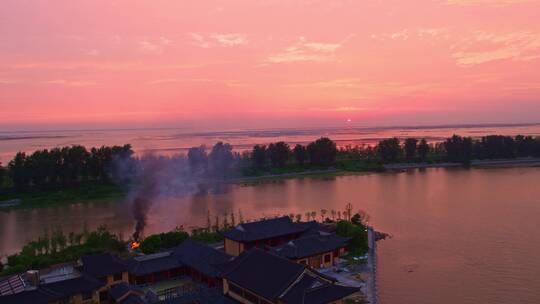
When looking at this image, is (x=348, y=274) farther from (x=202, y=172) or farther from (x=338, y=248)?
(x=202, y=172)

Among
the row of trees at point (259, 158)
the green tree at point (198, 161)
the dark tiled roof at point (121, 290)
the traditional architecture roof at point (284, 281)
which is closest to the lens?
the traditional architecture roof at point (284, 281)

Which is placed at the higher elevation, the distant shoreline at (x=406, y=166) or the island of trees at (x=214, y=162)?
the island of trees at (x=214, y=162)

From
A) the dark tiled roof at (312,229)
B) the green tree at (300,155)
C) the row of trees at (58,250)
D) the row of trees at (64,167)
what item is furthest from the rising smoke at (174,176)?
the dark tiled roof at (312,229)

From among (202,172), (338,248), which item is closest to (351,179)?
(202,172)

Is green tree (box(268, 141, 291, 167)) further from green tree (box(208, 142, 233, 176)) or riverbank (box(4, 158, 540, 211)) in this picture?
green tree (box(208, 142, 233, 176))

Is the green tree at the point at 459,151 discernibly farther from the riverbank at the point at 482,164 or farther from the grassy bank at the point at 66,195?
the grassy bank at the point at 66,195

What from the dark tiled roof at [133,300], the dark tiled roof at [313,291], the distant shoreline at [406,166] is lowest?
the dark tiled roof at [133,300]

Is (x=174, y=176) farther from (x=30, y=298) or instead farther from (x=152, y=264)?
(x=30, y=298)

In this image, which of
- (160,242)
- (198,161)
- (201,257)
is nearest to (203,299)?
(201,257)
